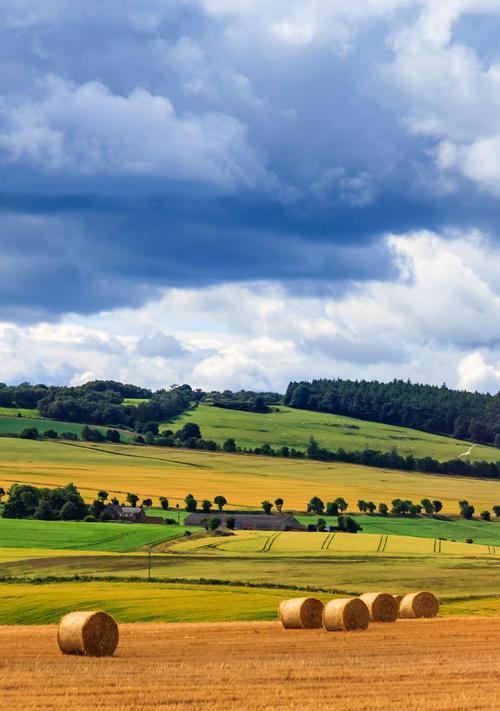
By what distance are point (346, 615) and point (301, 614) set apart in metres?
2.00

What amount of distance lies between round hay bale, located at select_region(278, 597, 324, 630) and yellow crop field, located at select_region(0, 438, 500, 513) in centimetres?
10152

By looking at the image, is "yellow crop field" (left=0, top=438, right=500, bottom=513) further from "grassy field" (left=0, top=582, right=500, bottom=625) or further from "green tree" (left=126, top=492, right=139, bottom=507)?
"grassy field" (left=0, top=582, right=500, bottom=625)

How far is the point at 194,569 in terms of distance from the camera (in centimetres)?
8194

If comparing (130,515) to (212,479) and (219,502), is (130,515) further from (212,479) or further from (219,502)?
(212,479)

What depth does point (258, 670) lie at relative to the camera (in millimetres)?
28438

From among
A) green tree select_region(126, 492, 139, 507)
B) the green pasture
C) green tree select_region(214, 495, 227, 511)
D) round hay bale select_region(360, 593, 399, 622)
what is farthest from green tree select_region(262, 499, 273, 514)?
round hay bale select_region(360, 593, 399, 622)

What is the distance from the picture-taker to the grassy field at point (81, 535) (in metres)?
103

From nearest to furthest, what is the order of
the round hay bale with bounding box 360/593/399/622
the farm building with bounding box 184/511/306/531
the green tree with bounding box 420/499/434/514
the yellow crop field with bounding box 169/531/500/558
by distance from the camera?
the round hay bale with bounding box 360/593/399/622, the yellow crop field with bounding box 169/531/500/558, the farm building with bounding box 184/511/306/531, the green tree with bounding box 420/499/434/514

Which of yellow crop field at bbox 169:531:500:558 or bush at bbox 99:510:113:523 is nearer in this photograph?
yellow crop field at bbox 169:531:500:558

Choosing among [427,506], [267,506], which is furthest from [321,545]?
[427,506]

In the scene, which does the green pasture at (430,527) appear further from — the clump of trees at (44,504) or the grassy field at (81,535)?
the clump of trees at (44,504)

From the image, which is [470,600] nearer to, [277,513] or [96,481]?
[277,513]

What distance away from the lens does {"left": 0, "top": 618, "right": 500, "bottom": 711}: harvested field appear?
23516 millimetres

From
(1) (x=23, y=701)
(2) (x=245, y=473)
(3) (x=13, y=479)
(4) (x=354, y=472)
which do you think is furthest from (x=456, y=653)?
(4) (x=354, y=472)
